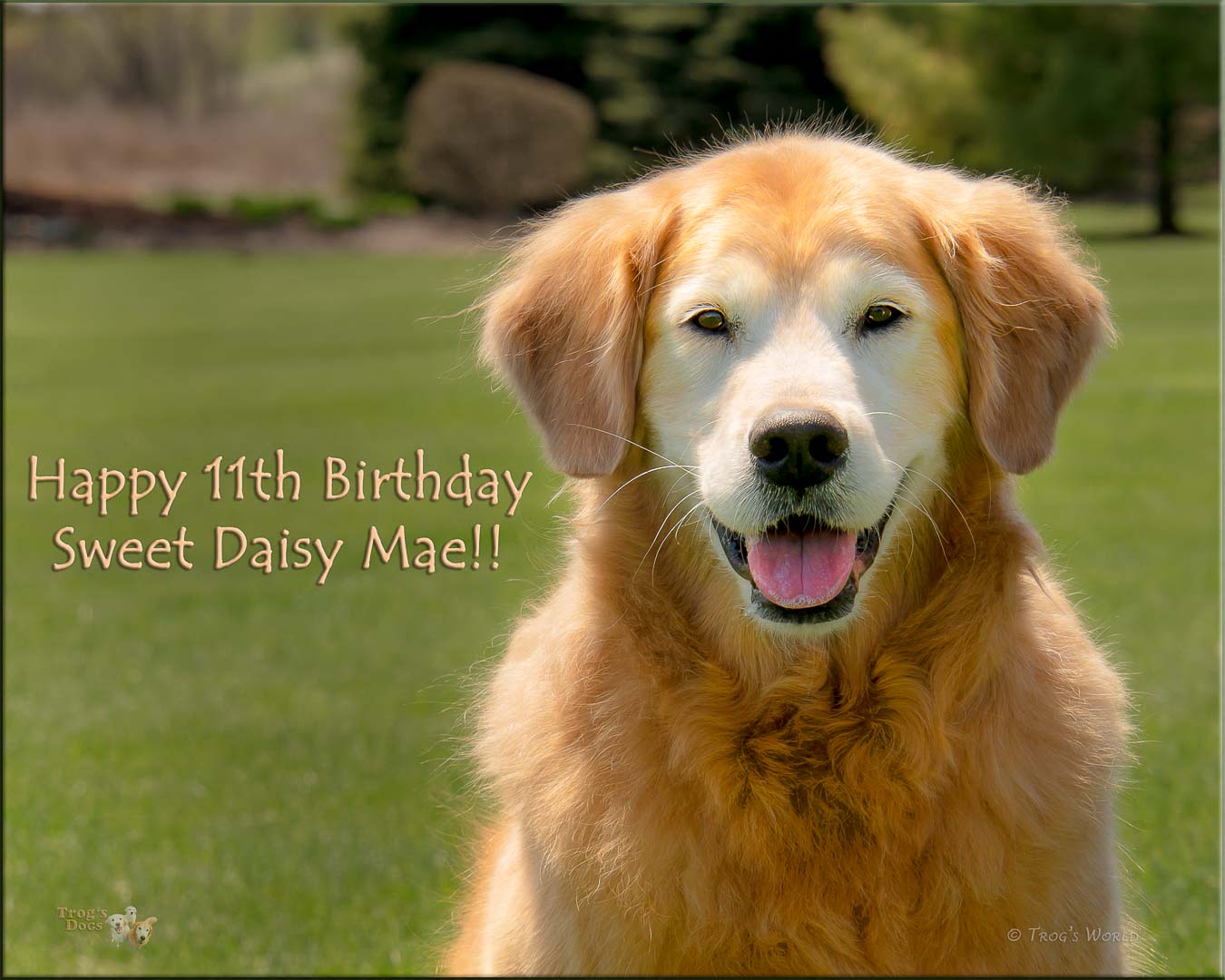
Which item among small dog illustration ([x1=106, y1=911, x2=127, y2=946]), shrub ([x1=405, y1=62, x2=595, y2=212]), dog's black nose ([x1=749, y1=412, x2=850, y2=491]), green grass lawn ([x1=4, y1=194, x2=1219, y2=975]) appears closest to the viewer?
dog's black nose ([x1=749, y1=412, x2=850, y2=491])

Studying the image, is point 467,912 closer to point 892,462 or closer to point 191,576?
point 892,462

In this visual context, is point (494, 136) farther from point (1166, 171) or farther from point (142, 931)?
point (142, 931)

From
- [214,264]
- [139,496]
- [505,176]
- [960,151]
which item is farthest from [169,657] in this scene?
[505,176]

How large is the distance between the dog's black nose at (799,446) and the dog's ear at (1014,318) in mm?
509

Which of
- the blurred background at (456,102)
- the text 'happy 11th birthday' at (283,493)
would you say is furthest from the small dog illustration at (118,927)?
the blurred background at (456,102)

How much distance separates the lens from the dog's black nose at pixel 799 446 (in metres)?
2.62

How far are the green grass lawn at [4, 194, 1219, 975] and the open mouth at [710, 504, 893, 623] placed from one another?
0.83 meters

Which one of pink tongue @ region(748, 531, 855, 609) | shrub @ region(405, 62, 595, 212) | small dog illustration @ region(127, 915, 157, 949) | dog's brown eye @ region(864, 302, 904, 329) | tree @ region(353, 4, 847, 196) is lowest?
shrub @ region(405, 62, 595, 212)

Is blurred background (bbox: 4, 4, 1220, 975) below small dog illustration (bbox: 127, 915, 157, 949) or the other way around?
below

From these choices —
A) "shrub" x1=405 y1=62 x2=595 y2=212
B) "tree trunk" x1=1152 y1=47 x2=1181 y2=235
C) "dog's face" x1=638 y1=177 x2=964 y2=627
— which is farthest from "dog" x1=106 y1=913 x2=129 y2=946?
"shrub" x1=405 y1=62 x2=595 y2=212

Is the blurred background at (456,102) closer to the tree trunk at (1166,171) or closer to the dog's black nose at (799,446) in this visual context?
the tree trunk at (1166,171)

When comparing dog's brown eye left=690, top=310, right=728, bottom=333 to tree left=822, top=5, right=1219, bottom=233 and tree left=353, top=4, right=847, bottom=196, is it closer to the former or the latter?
tree left=822, top=5, right=1219, bottom=233

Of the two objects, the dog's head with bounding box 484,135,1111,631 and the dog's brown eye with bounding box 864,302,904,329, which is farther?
the dog's brown eye with bounding box 864,302,904,329

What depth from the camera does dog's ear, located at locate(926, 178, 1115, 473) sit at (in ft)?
9.77
